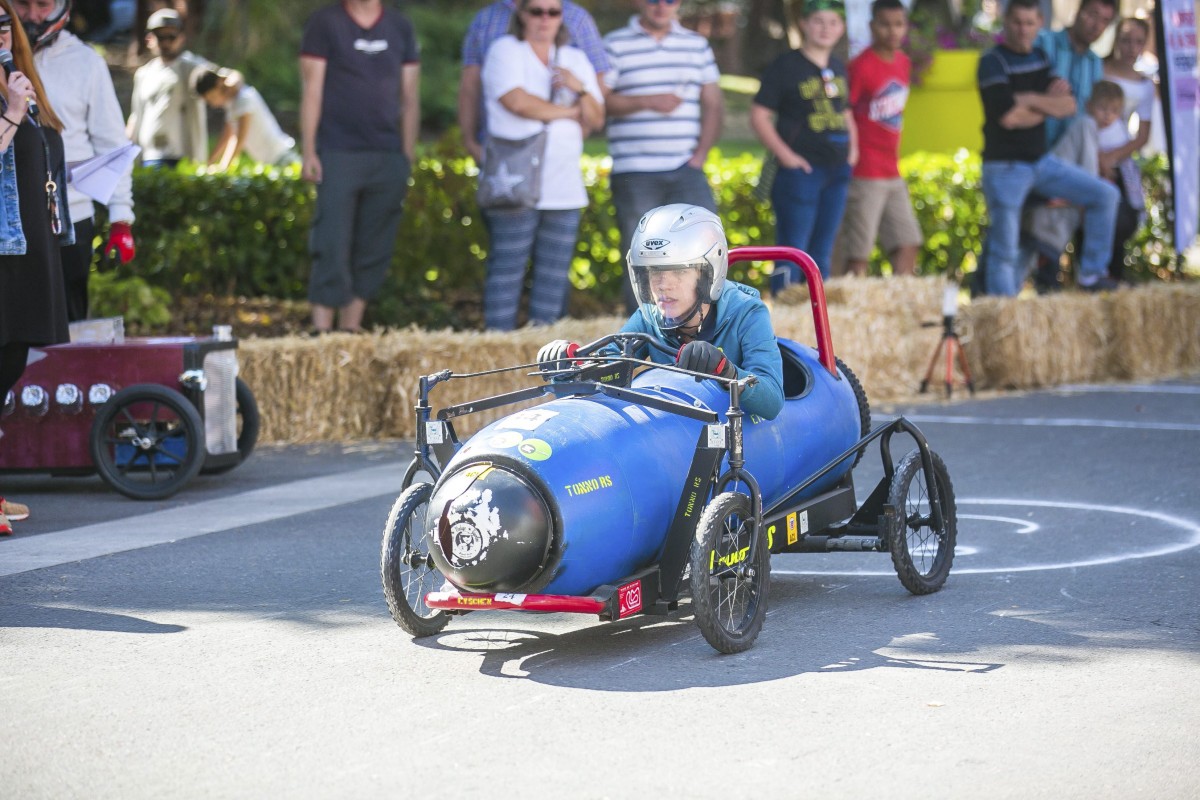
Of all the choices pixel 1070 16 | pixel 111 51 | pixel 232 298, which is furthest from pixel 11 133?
pixel 111 51

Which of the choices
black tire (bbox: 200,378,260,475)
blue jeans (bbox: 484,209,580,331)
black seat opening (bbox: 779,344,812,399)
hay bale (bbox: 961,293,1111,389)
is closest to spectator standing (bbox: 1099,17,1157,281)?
hay bale (bbox: 961,293,1111,389)

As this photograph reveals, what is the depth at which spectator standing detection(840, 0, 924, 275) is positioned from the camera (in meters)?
12.8

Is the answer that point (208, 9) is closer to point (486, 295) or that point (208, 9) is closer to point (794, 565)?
point (486, 295)

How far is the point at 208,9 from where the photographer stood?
26.9 metres

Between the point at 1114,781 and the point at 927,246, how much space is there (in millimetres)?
12427

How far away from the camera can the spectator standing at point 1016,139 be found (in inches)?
515

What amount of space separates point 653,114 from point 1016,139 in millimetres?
3074

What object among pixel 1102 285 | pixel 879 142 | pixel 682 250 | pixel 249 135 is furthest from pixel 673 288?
pixel 249 135

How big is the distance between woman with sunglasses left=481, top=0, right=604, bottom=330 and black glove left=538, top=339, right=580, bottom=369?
5202 mm

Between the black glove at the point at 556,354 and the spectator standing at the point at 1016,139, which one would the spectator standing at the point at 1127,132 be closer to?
the spectator standing at the point at 1016,139

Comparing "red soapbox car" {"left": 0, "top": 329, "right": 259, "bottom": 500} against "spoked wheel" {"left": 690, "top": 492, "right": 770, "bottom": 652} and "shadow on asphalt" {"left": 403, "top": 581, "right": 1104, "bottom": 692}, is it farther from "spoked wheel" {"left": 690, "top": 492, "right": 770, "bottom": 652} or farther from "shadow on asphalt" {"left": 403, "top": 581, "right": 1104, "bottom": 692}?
"spoked wheel" {"left": 690, "top": 492, "right": 770, "bottom": 652}

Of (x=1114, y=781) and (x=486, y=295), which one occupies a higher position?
(x=486, y=295)

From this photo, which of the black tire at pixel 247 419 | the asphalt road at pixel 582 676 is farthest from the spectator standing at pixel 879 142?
the black tire at pixel 247 419

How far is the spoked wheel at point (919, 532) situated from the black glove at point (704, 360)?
88 centimetres
